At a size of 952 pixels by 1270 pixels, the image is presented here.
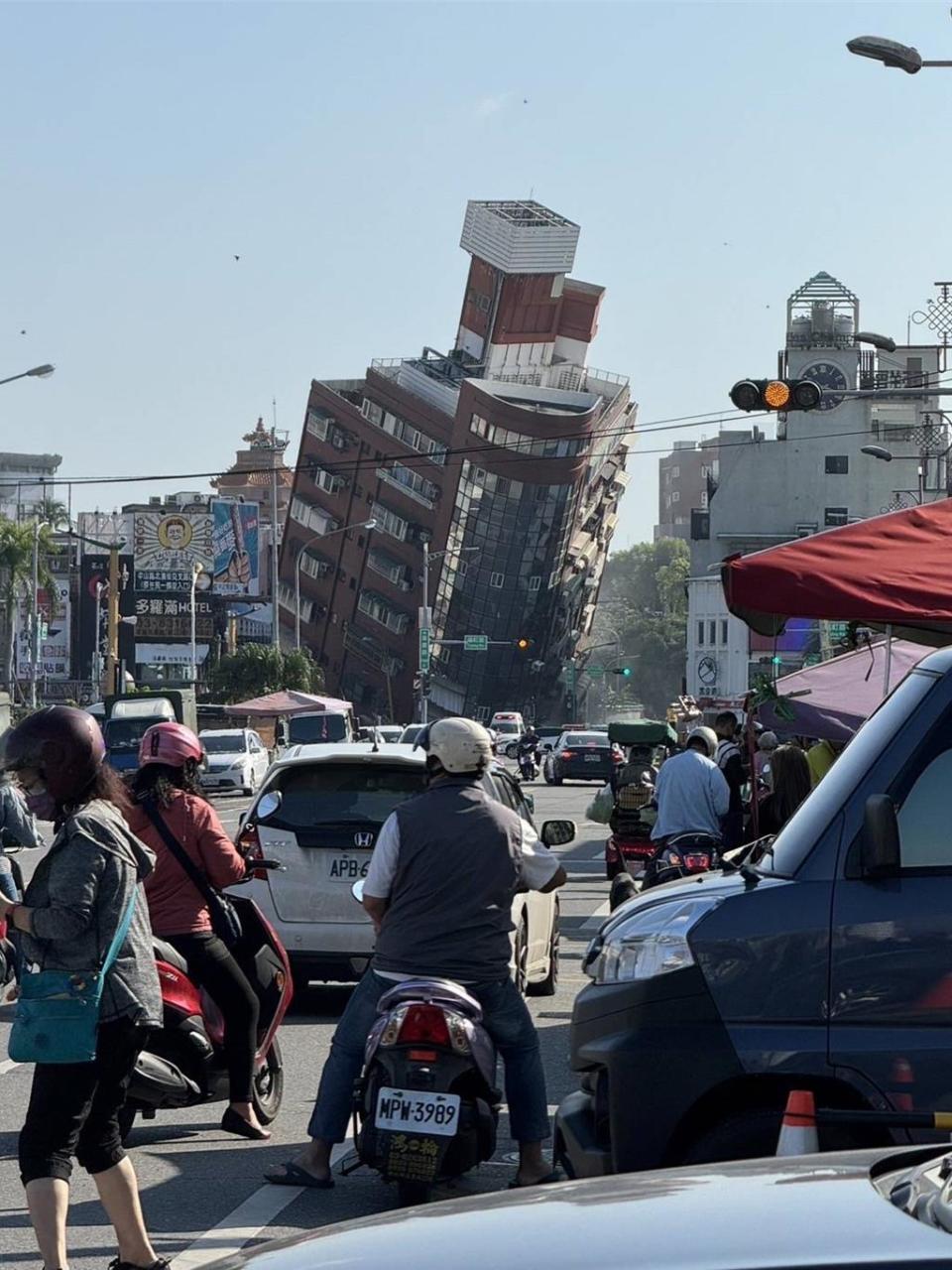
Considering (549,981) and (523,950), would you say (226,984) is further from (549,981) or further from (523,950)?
(549,981)

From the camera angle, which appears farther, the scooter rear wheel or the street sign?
the street sign

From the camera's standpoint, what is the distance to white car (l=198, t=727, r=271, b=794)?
47188 mm

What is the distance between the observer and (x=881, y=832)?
5582 millimetres

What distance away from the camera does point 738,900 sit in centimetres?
587

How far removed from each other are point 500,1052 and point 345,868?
5.29 m

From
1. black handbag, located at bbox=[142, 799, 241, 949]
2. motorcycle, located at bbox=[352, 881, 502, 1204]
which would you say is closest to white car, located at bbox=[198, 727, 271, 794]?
black handbag, located at bbox=[142, 799, 241, 949]

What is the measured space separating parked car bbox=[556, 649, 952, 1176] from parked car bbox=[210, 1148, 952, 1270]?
7.17ft

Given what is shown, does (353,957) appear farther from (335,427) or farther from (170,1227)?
(335,427)

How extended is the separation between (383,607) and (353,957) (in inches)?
4544

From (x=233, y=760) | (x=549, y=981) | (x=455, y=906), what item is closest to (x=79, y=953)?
(x=455, y=906)

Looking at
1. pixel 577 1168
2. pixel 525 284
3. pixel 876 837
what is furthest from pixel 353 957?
pixel 525 284

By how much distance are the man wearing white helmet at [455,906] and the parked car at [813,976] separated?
949mm

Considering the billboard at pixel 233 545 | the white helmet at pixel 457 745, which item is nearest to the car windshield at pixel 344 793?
the white helmet at pixel 457 745

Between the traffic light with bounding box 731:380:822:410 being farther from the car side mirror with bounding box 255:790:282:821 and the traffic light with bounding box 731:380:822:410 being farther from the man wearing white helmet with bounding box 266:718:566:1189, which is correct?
the man wearing white helmet with bounding box 266:718:566:1189
